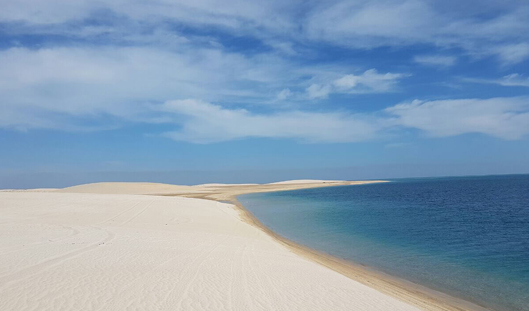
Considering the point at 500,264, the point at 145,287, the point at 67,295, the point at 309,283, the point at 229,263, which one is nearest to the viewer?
the point at 67,295

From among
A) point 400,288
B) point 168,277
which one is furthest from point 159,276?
point 400,288

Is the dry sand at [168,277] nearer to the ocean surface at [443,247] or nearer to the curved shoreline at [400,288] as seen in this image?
the curved shoreline at [400,288]

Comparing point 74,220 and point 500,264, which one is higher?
point 74,220

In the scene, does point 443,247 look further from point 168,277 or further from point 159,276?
point 159,276

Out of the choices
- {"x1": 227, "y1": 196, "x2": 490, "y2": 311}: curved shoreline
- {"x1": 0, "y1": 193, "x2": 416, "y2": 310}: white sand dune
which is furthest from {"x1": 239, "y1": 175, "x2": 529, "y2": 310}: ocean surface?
{"x1": 0, "y1": 193, "x2": 416, "y2": 310}: white sand dune

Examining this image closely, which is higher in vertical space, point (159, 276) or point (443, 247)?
point (159, 276)

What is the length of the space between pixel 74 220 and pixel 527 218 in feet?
109

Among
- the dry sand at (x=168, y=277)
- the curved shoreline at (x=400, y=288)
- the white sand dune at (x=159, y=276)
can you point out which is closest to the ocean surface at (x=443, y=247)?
the curved shoreline at (x=400, y=288)

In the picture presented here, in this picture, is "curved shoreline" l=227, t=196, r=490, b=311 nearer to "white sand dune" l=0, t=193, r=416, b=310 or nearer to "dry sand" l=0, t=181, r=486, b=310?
"dry sand" l=0, t=181, r=486, b=310

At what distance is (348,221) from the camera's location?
95.6ft

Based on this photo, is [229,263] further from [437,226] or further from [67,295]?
[437,226]

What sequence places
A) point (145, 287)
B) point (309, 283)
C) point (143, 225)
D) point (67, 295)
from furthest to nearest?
point (143, 225) → point (309, 283) → point (145, 287) → point (67, 295)

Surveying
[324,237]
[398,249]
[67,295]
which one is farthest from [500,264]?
[67,295]

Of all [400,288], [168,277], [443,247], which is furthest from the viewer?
[443,247]
